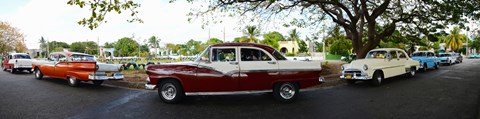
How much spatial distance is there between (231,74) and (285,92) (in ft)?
5.00

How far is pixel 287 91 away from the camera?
23.2 ft

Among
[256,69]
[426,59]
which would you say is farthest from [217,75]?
[426,59]

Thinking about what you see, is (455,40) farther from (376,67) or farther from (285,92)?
(285,92)

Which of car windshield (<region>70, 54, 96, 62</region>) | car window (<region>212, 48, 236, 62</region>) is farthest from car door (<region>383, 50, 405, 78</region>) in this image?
car windshield (<region>70, 54, 96, 62</region>)

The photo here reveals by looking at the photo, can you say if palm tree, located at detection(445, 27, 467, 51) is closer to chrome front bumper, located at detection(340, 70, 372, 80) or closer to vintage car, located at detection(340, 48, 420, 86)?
vintage car, located at detection(340, 48, 420, 86)

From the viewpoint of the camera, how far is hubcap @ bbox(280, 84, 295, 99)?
Result: 6.98 metres

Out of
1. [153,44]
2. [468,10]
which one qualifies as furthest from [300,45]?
[468,10]

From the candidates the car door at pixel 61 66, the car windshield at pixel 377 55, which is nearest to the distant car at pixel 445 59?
the car windshield at pixel 377 55

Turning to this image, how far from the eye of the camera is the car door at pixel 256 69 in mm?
6703

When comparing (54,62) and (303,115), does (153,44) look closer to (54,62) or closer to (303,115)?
(54,62)

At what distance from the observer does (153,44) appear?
215 ft

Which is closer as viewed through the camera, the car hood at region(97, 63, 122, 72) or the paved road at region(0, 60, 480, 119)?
the paved road at region(0, 60, 480, 119)

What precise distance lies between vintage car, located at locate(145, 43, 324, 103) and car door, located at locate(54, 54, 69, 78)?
478 cm

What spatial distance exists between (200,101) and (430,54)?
1774 cm
